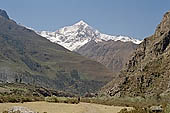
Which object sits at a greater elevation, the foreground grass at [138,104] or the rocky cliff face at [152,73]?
the rocky cliff face at [152,73]

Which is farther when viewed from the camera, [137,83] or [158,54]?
[158,54]

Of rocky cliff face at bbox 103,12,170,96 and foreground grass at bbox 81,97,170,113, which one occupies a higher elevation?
rocky cliff face at bbox 103,12,170,96

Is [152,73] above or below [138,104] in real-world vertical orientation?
above

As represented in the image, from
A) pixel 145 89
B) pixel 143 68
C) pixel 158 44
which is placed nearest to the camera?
pixel 145 89

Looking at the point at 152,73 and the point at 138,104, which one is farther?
the point at 152,73

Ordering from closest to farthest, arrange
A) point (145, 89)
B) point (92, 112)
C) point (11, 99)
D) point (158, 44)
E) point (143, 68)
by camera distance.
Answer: point (92, 112), point (11, 99), point (145, 89), point (143, 68), point (158, 44)

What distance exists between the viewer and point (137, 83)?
158 meters

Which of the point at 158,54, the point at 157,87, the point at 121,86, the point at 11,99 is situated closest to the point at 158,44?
the point at 158,54

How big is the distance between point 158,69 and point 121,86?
76.7 ft

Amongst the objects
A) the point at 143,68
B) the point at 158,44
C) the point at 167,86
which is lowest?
the point at 167,86

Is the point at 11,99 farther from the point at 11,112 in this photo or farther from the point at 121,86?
the point at 121,86

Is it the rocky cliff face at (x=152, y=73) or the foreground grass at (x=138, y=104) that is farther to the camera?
the rocky cliff face at (x=152, y=73)

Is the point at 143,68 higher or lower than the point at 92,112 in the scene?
higher

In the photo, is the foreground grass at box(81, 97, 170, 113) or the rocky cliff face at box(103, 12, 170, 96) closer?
the foreground grass at box(81, 97, 170, 113)
